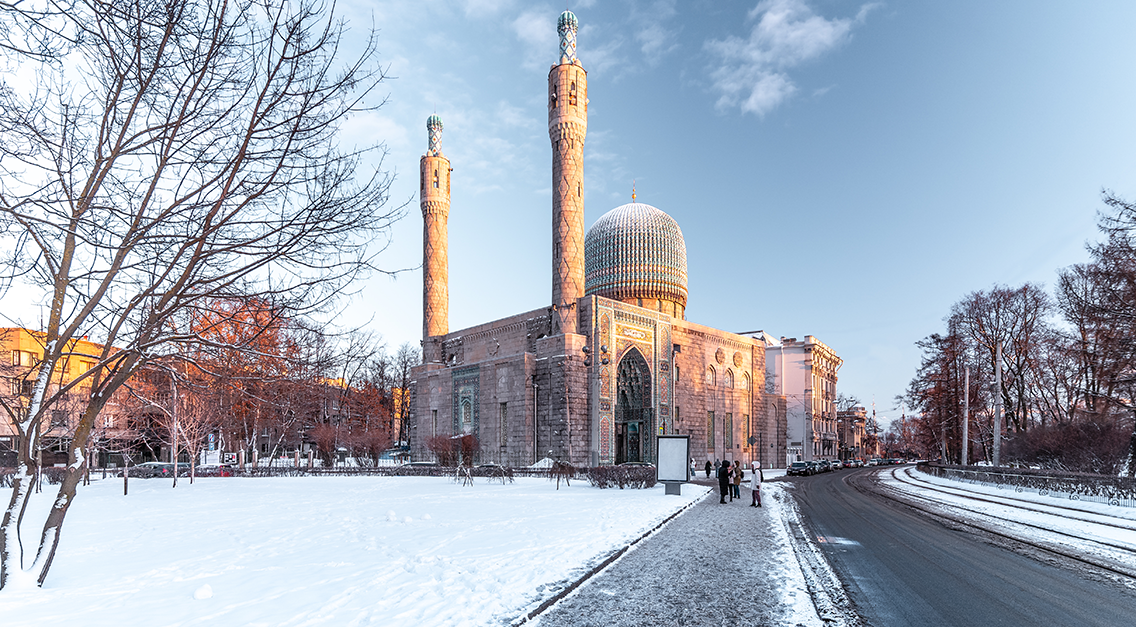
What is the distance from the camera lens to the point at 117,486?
86.6ft

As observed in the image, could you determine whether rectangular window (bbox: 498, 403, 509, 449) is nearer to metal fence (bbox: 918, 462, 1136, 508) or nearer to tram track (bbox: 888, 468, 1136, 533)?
tram track (bbox: 888, 468, 1136, 533)

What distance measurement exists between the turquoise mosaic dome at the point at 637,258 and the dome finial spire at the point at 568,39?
48.3ft

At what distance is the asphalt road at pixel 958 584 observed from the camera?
265 inches

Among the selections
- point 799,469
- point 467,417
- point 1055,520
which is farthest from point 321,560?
point 799,469

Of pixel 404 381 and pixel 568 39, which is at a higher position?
pixel 568 39

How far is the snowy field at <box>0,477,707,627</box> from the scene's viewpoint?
6547 millimetres

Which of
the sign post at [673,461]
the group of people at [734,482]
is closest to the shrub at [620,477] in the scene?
the sign post at [673,461]

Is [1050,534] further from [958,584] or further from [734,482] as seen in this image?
[734,482]

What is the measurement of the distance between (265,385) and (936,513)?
1593cm

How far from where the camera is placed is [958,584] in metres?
8.23

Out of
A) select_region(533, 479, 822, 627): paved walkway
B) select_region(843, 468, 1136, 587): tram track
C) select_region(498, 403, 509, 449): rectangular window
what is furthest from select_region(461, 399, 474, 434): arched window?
select_region(533, 479, 822, 627): paved walkway

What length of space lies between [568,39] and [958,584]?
3605 cm

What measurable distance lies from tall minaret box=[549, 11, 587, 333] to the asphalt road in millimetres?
24928

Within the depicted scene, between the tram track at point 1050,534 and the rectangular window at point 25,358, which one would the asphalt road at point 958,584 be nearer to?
the tram track at point 1050,534
